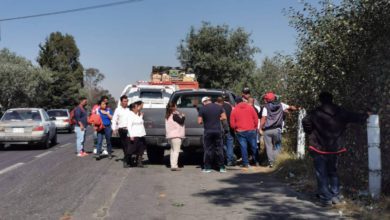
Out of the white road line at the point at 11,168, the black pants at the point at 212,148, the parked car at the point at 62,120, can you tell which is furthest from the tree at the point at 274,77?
the parked car at the point at 62,120

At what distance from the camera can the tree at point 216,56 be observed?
40281 millimetres

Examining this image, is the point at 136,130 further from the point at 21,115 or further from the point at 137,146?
the point at 21,115

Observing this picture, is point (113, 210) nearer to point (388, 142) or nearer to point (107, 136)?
point (388, 142)

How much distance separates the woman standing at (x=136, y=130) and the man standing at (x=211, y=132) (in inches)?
65.5

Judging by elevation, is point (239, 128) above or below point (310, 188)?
above

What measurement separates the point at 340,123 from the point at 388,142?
0.73 meters

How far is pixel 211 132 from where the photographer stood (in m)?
11.7

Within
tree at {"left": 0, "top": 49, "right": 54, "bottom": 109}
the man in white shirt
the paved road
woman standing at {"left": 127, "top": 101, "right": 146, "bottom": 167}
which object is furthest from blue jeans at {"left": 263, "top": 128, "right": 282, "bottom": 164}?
tree at {"left": 0, "top": 49, "right": 54, "bottom": 109}

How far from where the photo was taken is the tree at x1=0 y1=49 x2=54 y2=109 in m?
59.2

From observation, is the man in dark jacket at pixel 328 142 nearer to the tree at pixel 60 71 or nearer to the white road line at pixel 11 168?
the white road line at pixel 11 168

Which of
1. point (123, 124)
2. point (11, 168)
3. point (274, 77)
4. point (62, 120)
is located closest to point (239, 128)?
point (123, 124)

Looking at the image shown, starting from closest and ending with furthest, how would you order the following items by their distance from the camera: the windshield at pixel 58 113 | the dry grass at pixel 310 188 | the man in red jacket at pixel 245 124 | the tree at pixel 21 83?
the dry grass at pixel 310 188 < the man in red jacket at pixel 245 124 < the windshield at pixel 58 113 < the tree at pixel 21 83

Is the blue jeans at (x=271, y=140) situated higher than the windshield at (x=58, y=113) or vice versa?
the windshield at (x=58, y=113)

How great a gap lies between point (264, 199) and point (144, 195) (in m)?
2.02
